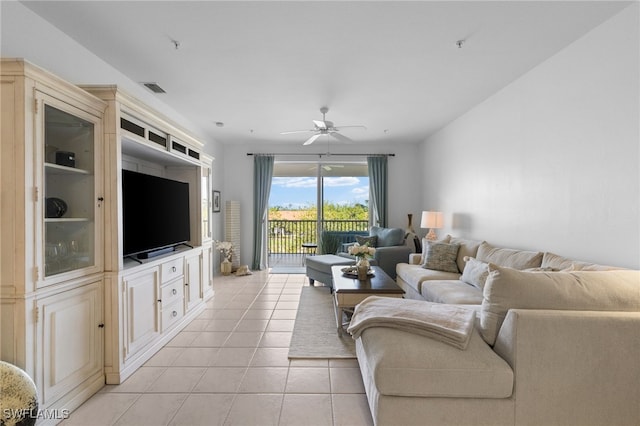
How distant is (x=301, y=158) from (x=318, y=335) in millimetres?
4178

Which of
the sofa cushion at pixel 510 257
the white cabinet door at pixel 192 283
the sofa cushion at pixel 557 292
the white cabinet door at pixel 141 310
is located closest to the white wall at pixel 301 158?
the white cabinet door at pixel 192 283

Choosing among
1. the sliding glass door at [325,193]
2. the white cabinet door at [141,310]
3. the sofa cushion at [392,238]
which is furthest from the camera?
the sliding glass door at [325,193]

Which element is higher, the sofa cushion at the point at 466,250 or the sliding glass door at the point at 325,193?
the sliding glass door at the point at 325,193

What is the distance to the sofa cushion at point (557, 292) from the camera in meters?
1.60

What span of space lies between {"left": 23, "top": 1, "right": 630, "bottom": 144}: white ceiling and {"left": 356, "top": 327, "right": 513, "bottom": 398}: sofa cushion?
86.7 inches

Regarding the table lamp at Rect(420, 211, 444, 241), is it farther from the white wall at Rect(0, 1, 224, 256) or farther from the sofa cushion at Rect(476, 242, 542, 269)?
the white wall at Rect(0, 1, 224, 256)

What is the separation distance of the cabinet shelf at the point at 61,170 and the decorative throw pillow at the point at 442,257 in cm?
377

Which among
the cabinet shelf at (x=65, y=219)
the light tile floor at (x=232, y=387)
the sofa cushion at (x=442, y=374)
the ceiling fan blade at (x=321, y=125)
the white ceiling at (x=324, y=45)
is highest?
the white ceiling at (x=324, y=45)

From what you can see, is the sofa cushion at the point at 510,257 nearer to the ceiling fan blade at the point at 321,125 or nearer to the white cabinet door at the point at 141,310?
the ceiling fan blade at the point at 321,125

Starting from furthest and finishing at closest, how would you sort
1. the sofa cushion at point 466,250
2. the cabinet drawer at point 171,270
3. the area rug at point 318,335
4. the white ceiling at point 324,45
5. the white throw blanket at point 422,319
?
the sofa cushion at point 466,250, the cabinet drawer at point 171,270, the area rug at point 318,335, the white ceiling at point 324,45, the white throw blanket at point 422,319

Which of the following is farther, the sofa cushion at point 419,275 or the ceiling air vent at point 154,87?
the sofa cushion at point 419,275

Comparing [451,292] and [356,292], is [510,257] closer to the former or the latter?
[451,292]

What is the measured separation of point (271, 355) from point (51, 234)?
72.9 inches

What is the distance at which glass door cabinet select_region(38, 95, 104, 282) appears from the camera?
1872mm
